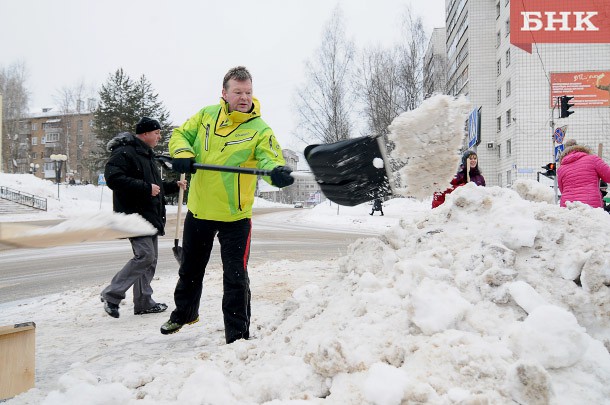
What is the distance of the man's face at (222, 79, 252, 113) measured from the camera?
3.01 metres

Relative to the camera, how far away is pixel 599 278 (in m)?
2.06

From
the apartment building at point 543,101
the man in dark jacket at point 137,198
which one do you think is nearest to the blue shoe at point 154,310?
the man in dark jacket at point 137,198

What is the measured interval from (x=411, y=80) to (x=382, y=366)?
68.2 feet

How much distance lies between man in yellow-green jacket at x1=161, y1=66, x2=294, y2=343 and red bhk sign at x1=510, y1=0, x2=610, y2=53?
2095 cm

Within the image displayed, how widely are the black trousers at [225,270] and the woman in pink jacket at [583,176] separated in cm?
362

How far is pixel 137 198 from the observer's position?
393 cm

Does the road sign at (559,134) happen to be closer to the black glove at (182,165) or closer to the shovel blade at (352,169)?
the shovel blade at (352,169)

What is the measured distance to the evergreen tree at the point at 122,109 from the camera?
39000 mm

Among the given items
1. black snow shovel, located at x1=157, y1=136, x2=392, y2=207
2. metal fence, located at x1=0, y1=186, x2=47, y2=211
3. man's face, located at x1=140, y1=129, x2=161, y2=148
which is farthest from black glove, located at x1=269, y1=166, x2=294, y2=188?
metal fence, located at x1=0, y1=186, x2=47, y2=211

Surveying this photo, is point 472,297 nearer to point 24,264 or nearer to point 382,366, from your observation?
point 382,366

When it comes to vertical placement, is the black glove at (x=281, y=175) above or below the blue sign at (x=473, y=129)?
below

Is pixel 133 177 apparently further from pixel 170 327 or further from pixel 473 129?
pixel 473 129

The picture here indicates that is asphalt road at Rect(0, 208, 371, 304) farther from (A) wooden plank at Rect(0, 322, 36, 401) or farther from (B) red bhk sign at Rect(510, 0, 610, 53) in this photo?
(B) red bhk sign at Rect(510, 0, 610, 53)

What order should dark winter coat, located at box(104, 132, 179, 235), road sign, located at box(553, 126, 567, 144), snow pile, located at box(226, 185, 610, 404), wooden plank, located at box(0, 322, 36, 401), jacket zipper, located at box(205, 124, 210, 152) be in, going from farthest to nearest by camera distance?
road sign, located at box(553, 126, 567, 144), dark winter coat, located at box(104, 132, 179, 235), jacket zipper, located at box(205, 124, 210, 152), wooden plank, located at box(0, 322, 36, 401), snow pile, located at box(226, 185, 610, 404)
